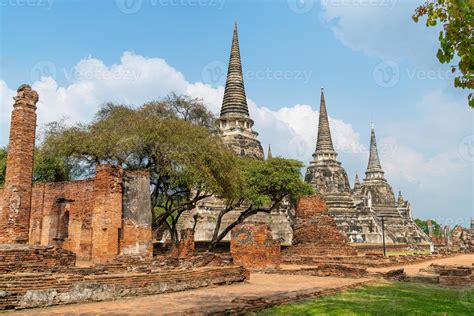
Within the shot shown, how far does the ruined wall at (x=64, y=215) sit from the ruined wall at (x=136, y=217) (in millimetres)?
1846

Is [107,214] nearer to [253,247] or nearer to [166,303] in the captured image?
[253,247]

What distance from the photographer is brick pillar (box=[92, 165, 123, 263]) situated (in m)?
14.5

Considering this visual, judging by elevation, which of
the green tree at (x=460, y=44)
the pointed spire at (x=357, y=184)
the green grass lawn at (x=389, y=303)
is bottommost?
the green grass lawn at (x=389, y=303)

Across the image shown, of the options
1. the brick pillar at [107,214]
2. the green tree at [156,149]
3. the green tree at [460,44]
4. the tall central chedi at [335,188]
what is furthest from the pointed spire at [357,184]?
the green tree at [460,44]

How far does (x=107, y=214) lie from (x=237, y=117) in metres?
28.5

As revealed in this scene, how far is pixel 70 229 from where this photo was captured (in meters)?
17.8

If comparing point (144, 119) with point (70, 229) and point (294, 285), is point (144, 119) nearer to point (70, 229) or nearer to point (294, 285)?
point (70, 229)

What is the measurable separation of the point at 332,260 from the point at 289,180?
839cm

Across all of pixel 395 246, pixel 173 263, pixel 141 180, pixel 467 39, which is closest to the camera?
pixel 467 39

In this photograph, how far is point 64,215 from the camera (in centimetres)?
1808

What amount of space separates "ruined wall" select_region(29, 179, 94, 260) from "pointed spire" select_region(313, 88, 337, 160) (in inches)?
1565

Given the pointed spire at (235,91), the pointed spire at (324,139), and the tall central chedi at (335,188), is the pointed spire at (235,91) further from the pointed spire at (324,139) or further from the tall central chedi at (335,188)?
the pointed spire at (324,139)

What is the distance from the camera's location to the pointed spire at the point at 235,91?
42938 mm

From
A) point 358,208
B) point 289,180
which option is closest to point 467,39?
point 289,180
